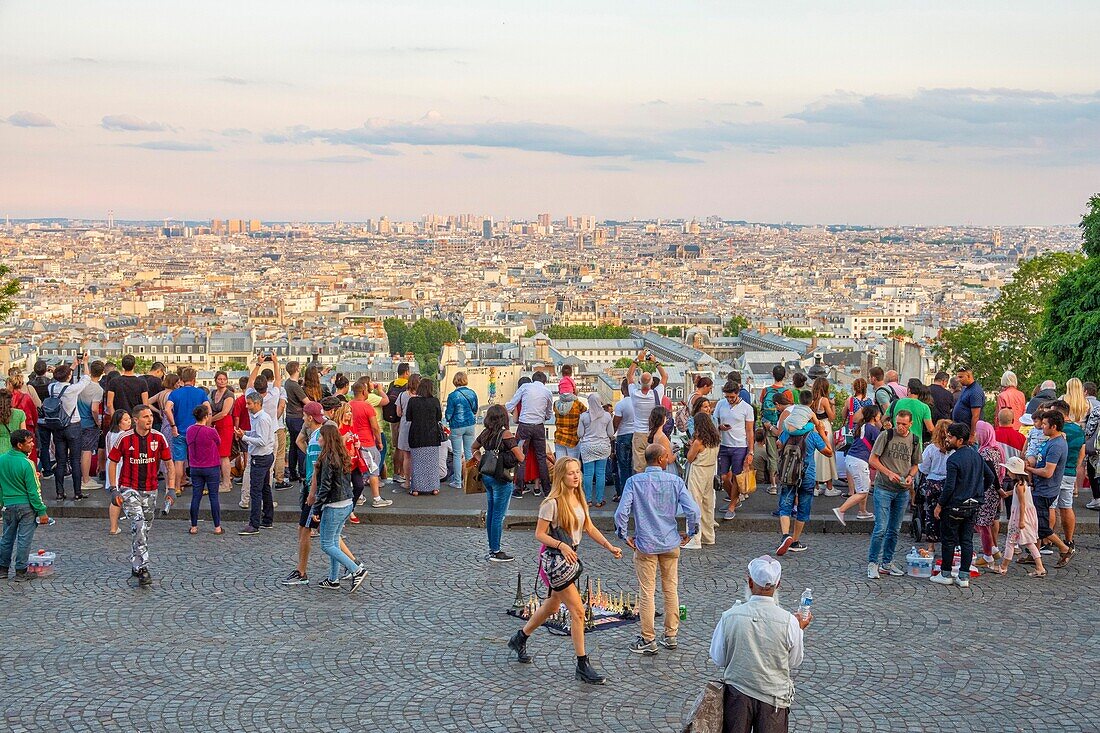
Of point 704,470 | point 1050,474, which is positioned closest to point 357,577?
point 704,470

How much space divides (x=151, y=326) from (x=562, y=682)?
155 meters

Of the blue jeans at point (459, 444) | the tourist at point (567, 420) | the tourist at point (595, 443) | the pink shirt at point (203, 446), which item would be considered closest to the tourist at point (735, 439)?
the tourist at point (595, 443)

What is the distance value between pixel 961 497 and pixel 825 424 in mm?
1927

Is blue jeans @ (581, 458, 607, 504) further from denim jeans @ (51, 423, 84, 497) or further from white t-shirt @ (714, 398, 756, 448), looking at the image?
denim jeans @ (51, 423, 84, 497)

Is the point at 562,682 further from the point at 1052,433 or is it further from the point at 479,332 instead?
the point at 479,332

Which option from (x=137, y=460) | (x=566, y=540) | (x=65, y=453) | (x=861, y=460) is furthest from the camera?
(x=65, y=453)

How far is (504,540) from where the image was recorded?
34.8 feet

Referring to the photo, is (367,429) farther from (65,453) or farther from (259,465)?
(65,453)

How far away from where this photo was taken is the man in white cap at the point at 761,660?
18.3 ft

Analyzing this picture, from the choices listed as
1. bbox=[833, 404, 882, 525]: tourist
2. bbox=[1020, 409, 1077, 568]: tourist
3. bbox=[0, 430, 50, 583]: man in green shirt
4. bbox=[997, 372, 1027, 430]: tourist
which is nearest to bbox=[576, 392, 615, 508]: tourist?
bbox=[833, 404, 882, 525]: tourist

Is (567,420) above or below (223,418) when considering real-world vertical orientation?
above

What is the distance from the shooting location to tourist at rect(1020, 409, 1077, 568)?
9594 millimetres

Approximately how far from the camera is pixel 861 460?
438 inches

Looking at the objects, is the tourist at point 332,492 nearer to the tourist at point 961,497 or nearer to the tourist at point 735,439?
the tourist at point 735,439
